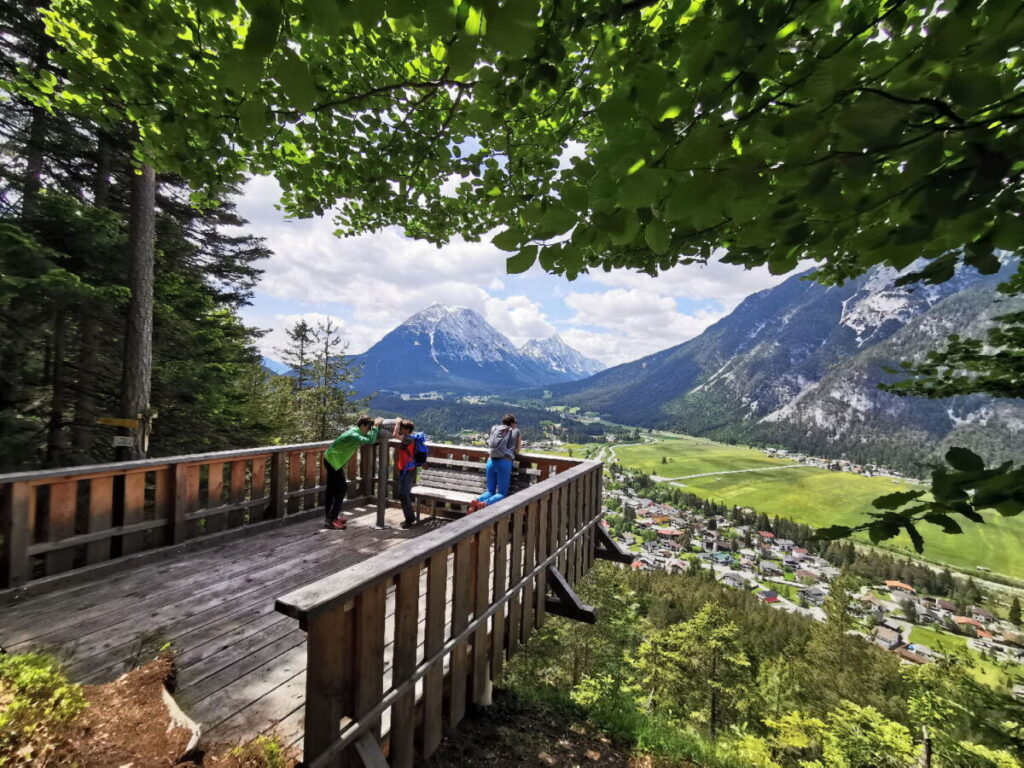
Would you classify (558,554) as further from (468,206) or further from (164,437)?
(164,437)

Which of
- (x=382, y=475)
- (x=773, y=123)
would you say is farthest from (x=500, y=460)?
(x=773, y=123)

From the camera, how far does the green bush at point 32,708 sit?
1973 millimetres

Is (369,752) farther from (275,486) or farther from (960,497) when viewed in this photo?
(275,486)

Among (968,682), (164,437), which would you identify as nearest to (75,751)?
(968,682)

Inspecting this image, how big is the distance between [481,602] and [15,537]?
4.08m

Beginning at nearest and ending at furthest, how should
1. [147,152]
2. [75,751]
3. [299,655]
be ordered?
[75,751]
[299,655]
[147,152]

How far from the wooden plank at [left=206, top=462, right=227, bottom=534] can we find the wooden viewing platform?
0.02m

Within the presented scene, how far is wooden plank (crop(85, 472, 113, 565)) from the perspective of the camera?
4215 mm

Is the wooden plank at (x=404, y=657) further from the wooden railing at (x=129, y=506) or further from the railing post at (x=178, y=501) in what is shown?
the railing post at (x=178, y=501)

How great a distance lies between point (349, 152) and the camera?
4047 mm


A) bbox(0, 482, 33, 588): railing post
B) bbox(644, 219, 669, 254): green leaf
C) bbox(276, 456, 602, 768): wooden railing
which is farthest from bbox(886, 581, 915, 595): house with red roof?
bbox(0, 482, 33, 588): railing post

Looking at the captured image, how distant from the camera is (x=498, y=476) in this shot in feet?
20.6

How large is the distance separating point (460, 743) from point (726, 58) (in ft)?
17.6

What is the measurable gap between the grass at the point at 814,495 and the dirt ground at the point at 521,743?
8558 centimetres
